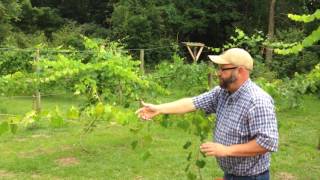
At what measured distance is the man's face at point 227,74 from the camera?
3.05 meters

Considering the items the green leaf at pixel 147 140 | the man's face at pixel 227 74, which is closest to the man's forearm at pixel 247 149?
the man's face at pixel 227 74

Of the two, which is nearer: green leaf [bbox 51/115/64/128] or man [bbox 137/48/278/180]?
man [bbox 137/48/278/180]

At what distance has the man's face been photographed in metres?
3.05

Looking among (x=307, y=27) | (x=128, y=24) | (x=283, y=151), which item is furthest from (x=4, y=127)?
(x=128, y=24)

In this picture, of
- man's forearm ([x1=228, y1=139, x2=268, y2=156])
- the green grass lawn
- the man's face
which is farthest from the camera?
the green grass lawn

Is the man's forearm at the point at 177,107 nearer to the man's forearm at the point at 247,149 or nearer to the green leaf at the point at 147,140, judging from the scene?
the green leaf at the point at 147,140

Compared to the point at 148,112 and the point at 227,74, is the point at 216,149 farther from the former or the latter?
the point at 148,112

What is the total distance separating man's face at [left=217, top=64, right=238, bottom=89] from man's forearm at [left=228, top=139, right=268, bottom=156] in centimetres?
37

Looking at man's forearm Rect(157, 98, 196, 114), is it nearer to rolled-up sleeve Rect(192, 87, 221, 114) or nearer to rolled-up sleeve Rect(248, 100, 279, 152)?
rolled-up sleeve Rect(192, 87, 221, 114)

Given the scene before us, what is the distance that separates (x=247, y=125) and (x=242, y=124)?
3 centimetres

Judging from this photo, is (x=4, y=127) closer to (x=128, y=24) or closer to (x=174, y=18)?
(x=128, y=24)

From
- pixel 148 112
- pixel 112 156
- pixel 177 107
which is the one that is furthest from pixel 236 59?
pixel 112 156

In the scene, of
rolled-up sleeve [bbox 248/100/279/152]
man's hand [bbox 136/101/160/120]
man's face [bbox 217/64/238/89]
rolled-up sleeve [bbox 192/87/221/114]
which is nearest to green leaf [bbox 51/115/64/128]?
man's hand [bbox 136/101/160/120]

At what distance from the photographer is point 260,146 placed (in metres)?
2.93
